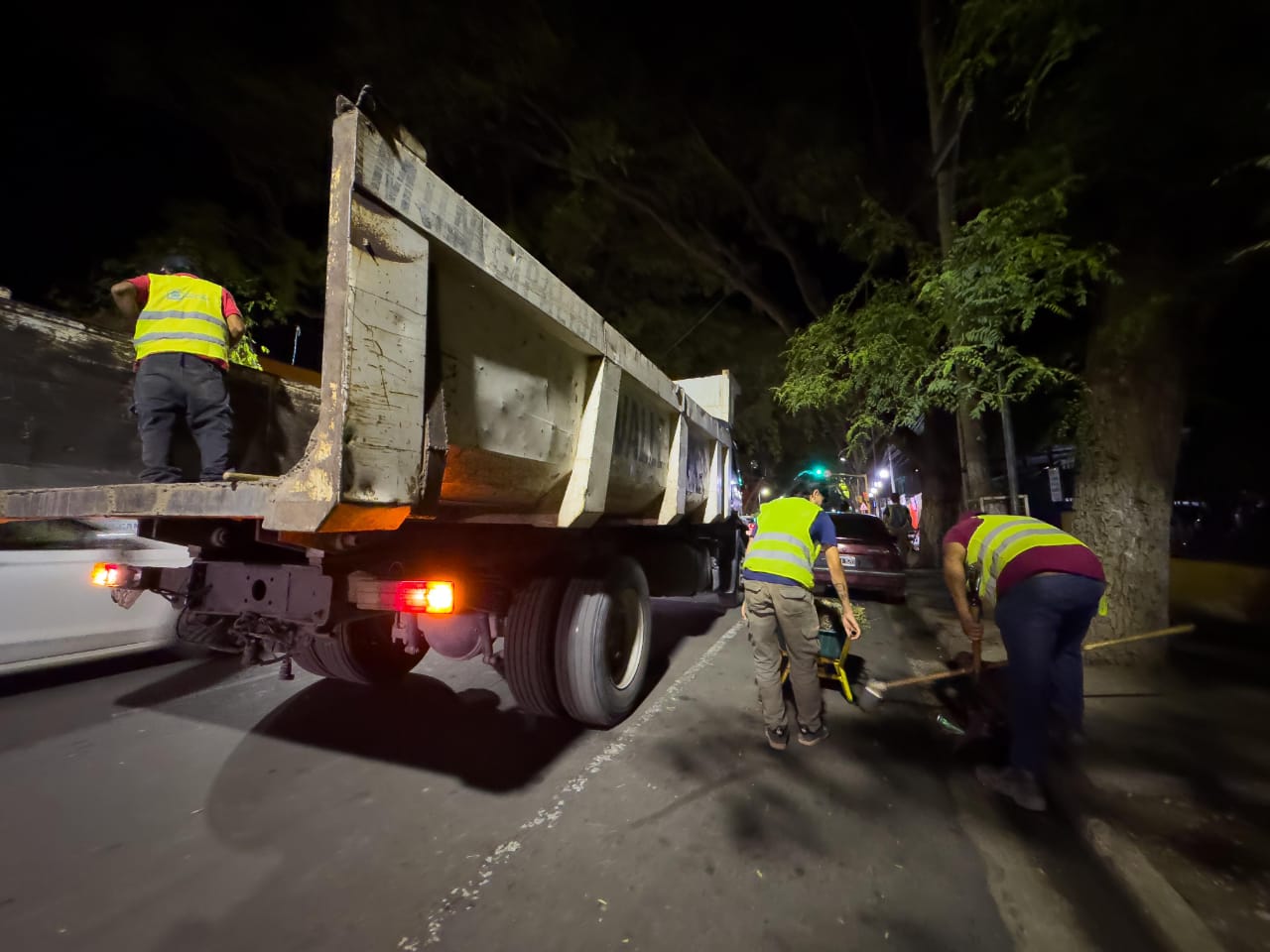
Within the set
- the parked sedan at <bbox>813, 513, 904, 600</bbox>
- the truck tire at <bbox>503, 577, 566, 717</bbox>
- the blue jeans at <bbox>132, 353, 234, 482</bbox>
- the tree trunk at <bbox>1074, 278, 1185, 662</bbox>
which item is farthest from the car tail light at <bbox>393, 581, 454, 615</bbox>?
the parked sedan at <bbox>813, 513, 904, 600</bbox>


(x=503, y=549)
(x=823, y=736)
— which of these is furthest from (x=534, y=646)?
(x=823, y=736)

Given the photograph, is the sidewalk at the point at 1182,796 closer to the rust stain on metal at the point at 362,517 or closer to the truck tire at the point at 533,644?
the truck tire at the point at 533,644

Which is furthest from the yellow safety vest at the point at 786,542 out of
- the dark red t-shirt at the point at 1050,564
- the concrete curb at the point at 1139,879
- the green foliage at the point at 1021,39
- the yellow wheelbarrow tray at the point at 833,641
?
the green foliage at the point at 1021,39

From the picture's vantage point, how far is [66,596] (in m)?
3.63

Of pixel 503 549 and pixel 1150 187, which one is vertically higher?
pixel 1150 187

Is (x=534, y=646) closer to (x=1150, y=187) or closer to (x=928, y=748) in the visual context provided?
(x=928, y=748)

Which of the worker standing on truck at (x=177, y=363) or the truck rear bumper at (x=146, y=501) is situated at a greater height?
the worker standing on truck at (x=177, y=363)

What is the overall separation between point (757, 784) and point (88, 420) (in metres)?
4.70

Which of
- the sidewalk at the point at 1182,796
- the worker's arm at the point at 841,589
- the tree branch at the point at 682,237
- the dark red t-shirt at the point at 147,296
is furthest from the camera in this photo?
the tree branch at the point at 682,237

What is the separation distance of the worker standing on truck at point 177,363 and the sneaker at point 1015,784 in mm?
4437

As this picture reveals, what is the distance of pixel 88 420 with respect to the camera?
3.51 m

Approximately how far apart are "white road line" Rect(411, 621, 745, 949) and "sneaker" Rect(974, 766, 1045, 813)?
6.32ft

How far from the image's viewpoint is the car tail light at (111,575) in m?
3.05

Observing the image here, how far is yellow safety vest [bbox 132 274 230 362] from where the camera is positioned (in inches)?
113
